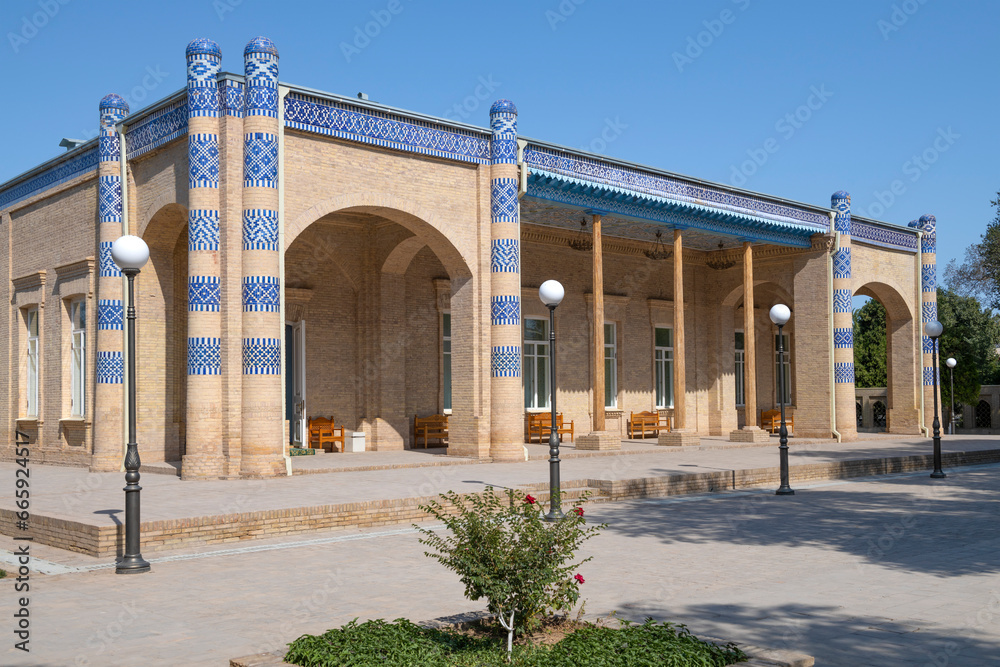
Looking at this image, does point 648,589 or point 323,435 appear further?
point 323,435

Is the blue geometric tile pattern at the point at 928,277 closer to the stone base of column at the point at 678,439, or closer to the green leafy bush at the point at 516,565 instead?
the stone base of column at the point at 678,439

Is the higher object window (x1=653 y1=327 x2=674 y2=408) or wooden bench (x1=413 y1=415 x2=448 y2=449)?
window (x1=653 y1=327 x2=674 y2=408)

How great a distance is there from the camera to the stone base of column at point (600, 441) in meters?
20.8

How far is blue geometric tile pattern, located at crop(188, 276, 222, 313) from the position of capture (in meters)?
15.0

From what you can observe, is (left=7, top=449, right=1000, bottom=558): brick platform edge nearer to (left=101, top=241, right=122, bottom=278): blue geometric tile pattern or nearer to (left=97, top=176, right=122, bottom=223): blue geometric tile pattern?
(left=101, top=241, right=122, bottom=278): blue geometric tile pattern

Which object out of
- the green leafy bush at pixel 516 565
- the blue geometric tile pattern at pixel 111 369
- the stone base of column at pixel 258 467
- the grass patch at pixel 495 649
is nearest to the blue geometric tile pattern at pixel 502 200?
the stone base of column at pixel 258 467

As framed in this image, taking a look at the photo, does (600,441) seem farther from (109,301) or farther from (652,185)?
(109,301)

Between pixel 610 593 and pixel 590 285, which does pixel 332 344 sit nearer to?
pixel 590 285

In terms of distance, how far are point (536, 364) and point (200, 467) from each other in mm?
11207

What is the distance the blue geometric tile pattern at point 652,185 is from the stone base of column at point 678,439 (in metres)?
5.84

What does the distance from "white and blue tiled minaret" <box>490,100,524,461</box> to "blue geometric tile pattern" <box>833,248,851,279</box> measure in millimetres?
11122

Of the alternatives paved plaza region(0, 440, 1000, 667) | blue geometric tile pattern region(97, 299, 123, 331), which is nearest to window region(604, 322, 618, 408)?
blue geometric tile pattern region(97, 299, 123, 331)

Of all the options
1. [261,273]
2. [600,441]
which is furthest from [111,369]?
[600,441]

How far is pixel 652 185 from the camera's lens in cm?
2247
